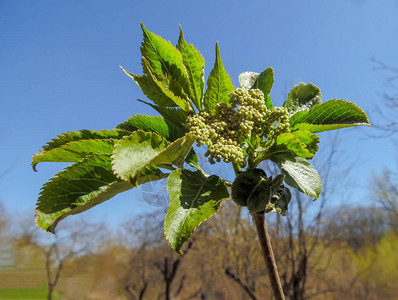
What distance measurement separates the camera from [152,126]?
709 mm

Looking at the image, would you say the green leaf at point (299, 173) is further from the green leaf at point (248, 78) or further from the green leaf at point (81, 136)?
the green leaf at point (81, 136)

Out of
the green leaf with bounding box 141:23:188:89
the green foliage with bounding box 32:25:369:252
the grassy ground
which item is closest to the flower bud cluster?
the green foliage with bounding box 32:25:369:252

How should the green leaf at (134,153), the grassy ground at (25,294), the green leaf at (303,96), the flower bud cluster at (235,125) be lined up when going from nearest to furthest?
1. the green leaf at (134,153)
2. the flower bud cluster at (235,125)
3. the green leaf at (303,96)
4. the grassy ground at (25,294)

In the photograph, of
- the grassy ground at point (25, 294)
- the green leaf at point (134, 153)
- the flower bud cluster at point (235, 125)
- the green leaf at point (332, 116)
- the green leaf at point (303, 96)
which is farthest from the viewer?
the grassy ground at point (25, 294)

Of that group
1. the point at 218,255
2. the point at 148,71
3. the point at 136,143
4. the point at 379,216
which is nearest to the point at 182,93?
the point at 148,71

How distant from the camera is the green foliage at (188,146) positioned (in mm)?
560

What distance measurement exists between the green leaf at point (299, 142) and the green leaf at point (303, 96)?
0.49 ft

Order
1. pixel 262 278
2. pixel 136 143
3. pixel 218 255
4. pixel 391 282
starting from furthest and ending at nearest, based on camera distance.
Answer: pixel 218 255 < pixel 262 278 < pixel 391 282 < pixel 136 143

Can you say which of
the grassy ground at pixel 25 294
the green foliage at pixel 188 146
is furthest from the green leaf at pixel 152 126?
the grassy ground at pixel 25 294

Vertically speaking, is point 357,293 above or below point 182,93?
below

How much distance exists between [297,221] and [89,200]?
540cm

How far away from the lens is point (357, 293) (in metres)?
6.92

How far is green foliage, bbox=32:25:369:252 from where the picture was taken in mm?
560

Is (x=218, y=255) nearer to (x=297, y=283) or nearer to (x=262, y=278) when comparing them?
(x=262, y=278)
